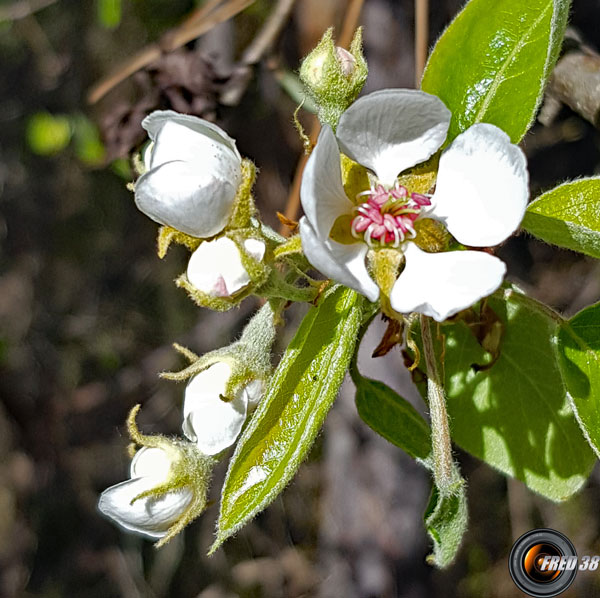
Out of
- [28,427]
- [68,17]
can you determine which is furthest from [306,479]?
[68,17]

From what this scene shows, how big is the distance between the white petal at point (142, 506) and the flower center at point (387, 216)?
1.22 ft

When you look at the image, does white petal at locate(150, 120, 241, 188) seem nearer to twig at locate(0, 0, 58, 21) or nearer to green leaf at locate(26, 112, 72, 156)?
green leaf at locate(26, 112, 72, 156)

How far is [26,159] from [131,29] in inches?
29.4

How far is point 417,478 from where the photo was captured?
1655 mm

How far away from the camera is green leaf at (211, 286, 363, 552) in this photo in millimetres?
706

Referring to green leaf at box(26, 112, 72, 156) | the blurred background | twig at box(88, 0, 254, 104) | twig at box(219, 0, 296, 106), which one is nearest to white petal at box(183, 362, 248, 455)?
twig at box(219, 0, 296, 106)

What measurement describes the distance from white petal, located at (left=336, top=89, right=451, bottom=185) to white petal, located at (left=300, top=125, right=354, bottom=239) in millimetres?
31

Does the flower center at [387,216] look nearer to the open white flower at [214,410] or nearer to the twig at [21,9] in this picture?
the open white flower at [214,410]

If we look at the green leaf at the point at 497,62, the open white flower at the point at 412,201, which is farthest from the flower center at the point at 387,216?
the green leaf at the point at 497,62

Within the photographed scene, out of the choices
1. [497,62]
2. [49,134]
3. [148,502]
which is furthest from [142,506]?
[49,134]

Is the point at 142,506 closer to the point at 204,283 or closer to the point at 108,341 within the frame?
the point at 204,283

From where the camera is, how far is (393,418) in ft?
3.11

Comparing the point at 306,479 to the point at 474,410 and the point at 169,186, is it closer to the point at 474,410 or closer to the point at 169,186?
the point at 474,410

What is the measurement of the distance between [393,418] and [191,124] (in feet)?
1.47
